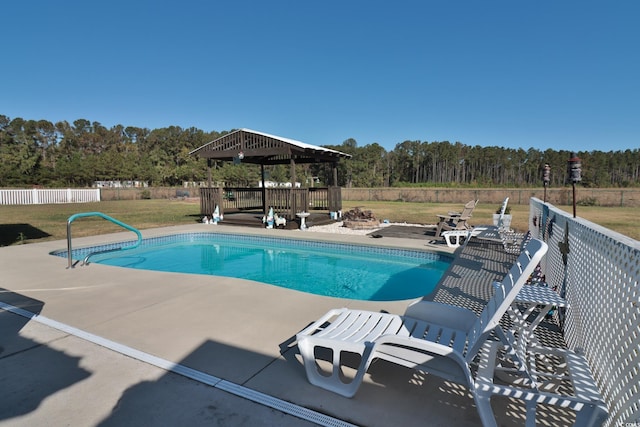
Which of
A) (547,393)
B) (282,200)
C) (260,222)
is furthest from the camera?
(282,200)

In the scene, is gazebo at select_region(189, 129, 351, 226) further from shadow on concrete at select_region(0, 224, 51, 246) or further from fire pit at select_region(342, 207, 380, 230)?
shadow on concrete at select_region(0, 224, 51, 246)

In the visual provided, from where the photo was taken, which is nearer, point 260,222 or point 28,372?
point 28,372

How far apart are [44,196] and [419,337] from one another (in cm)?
3001

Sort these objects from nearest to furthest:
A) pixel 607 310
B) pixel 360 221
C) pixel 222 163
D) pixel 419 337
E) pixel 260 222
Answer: pixel 607 310, pixel 419 337, pixel 360 221, pixel 260 222, pixel 222 163

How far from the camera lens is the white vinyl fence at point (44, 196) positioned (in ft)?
73.5

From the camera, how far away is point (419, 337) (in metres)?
2.46

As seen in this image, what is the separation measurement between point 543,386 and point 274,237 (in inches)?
326

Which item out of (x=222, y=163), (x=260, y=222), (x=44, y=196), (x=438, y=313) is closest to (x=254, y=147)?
(x=260, y=222)

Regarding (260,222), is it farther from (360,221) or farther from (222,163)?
(222,163)

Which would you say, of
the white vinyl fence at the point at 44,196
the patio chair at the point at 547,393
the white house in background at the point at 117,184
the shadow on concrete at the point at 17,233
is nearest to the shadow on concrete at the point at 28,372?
the patio chair at the point at 547,393

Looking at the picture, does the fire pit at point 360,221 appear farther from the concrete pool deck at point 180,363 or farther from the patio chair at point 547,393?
the patio chair at point 547,393

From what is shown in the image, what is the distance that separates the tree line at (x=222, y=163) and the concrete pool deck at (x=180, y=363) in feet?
127

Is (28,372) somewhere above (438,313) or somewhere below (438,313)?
below

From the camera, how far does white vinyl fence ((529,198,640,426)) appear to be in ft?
5.45
